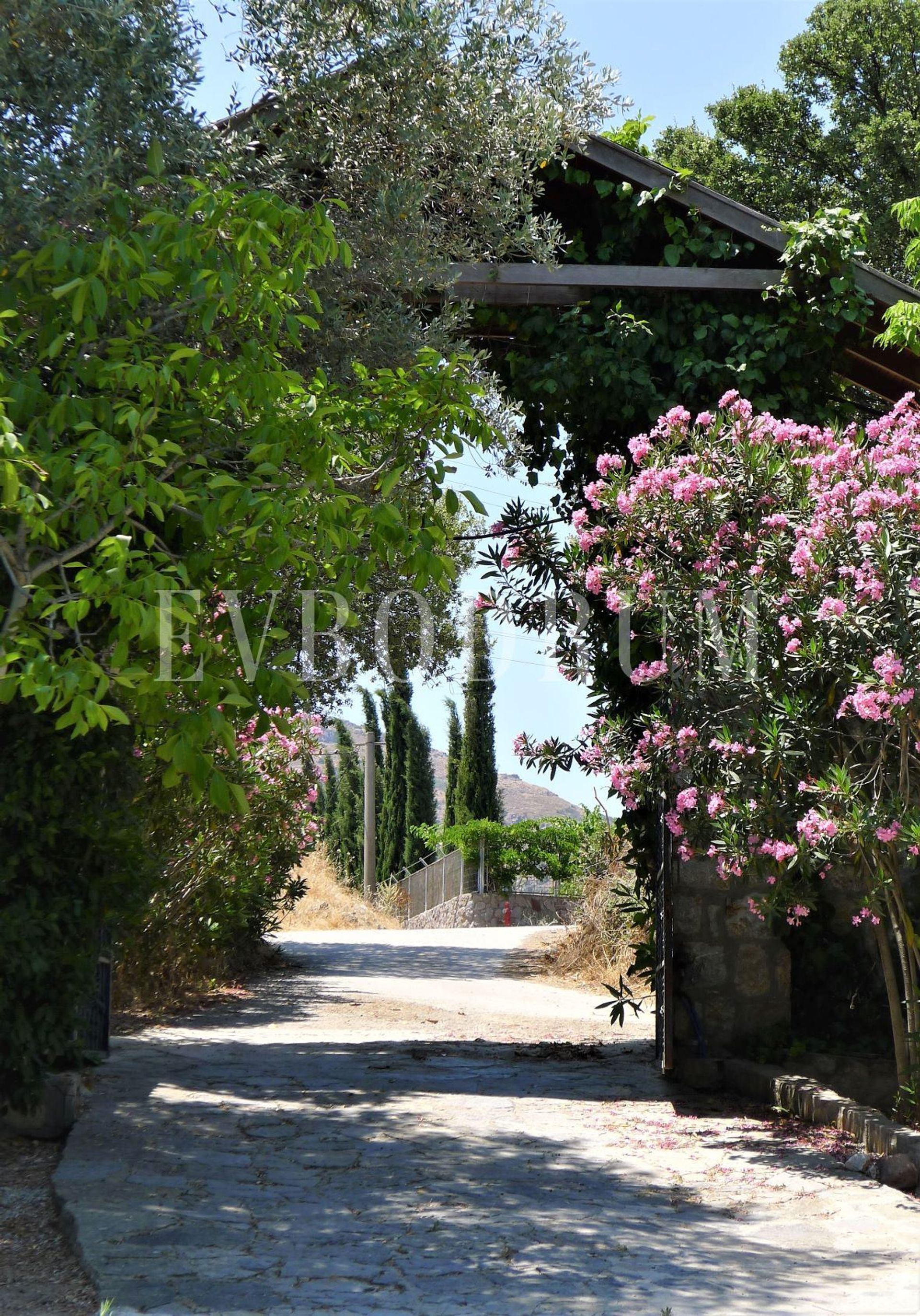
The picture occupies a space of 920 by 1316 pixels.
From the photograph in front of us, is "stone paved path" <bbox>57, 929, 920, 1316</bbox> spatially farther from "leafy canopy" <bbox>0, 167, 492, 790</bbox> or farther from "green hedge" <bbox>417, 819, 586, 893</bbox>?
"green hedge" <bbox>417, 819, 586, 893</bbox>

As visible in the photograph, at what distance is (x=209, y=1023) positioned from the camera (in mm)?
9289

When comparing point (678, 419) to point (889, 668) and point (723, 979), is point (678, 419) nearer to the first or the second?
point (889, 668)

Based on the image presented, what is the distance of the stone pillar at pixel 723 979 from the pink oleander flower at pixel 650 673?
5.29 ft

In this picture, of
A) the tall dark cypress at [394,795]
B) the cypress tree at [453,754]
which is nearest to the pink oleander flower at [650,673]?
the cypress tree at [453,754]

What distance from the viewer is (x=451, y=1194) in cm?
488

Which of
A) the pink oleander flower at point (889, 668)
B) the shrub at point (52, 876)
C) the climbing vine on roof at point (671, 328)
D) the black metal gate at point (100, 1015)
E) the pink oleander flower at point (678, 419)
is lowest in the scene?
the black metal gate at point (100, 1015)

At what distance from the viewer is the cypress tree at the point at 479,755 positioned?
1219 inches

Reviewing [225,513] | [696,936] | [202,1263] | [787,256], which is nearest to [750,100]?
[787,256]

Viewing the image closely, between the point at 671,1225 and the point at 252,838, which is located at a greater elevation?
the point at 252,838

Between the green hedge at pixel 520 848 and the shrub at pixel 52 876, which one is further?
the green hedge at pixel 520 848

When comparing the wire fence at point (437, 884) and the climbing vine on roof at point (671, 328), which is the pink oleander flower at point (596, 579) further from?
the wire fence at point (437, 884)

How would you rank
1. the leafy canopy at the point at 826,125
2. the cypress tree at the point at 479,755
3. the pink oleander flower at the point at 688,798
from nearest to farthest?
the pink oleander flower at the point at 688,798 → the leafy canopy at the point at 826,125 → the cypress tree at the point at 479,755

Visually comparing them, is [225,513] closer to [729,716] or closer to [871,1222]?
[729,716]

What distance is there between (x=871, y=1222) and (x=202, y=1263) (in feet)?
7.77
